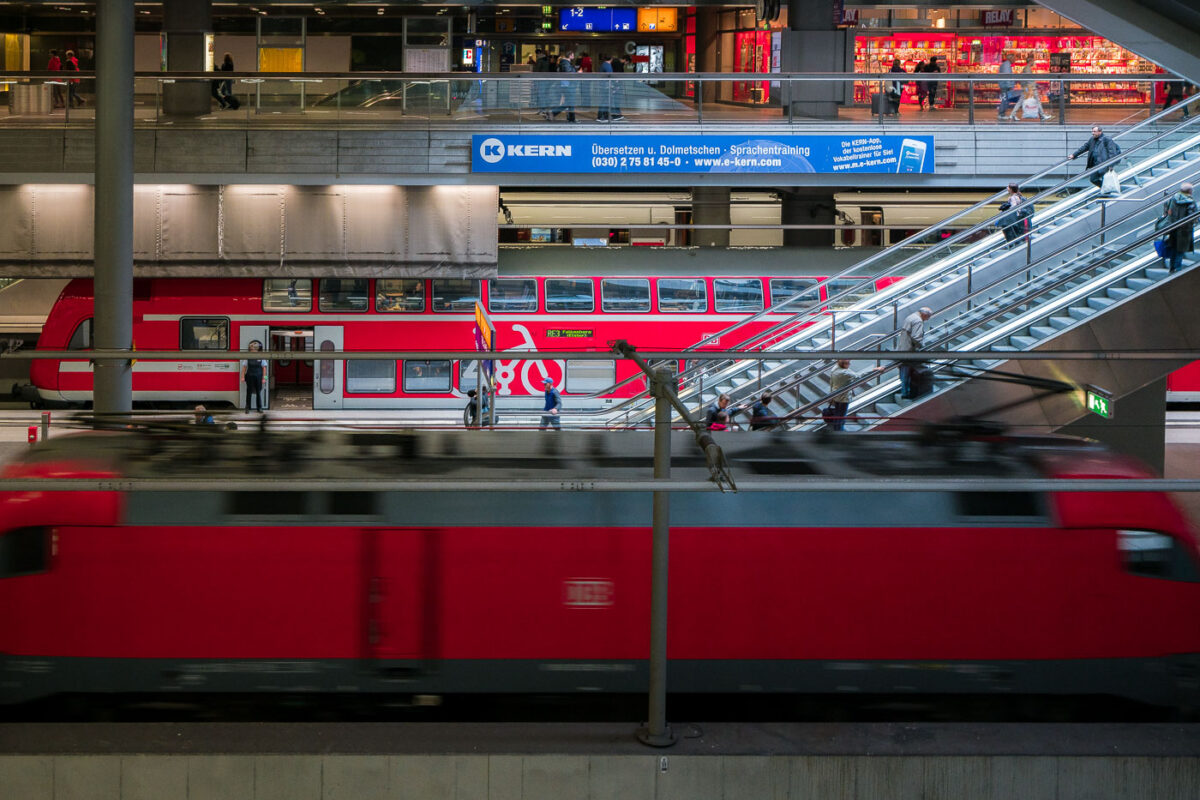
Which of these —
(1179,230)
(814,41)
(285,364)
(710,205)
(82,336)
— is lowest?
(285,364)

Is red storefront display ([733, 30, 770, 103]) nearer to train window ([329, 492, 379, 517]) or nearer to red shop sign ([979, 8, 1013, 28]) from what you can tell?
red shop sign ([979, 8, 1013, 28])

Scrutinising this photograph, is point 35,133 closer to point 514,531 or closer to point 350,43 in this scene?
point 350,43

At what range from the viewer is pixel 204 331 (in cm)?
2578

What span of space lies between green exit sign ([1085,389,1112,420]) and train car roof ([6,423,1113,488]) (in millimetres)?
732

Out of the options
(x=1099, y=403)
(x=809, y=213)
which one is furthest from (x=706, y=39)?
(x=1099, y=403)

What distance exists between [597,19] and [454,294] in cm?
1792

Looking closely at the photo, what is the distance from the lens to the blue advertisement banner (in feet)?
83.0

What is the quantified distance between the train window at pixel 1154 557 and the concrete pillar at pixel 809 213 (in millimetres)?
24037

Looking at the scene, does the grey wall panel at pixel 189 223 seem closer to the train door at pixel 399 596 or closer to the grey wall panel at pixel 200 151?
the grey wall panel at pixel 200 151

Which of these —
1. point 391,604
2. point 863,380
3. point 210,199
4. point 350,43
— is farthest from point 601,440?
point 350,43

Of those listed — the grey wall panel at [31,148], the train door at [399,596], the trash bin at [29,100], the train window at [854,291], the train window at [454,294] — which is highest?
the trash bin at [29,100]

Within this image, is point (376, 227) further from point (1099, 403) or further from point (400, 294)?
point (1099, 403)

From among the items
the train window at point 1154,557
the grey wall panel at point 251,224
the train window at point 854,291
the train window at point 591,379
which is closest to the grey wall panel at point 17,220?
the grey wall panel at point 251,224

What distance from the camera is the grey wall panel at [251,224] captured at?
25609 mm
